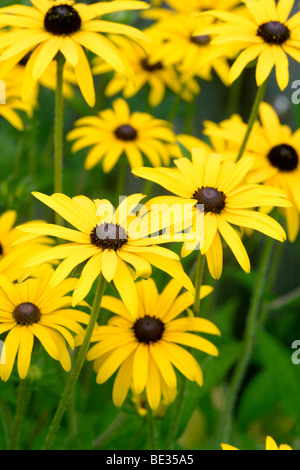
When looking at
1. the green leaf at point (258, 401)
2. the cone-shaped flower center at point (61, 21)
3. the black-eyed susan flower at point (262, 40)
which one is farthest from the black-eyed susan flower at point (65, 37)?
the green leaf at point (258, 401)

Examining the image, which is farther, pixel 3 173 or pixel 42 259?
pixel 3 173

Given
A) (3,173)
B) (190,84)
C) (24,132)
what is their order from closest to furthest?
(24,132) → (190,84) → (3,173)

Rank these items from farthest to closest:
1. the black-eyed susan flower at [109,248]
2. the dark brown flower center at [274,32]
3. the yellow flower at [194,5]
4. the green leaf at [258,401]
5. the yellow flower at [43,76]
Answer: the yellow flower at [194,5] < the green leaf at [258,401] < the yellow flower at [43,76] < the dark brown flower center at [274,32] < the black-eyed susan flower at [109,248]

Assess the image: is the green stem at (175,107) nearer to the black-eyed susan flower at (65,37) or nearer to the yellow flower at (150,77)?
the yellow flower at (150,77)

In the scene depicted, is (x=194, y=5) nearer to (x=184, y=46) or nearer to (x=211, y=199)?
(x=184, y=46)

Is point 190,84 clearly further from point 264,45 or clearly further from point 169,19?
point 264,45
